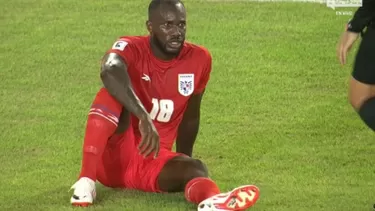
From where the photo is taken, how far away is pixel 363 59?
7074 mm

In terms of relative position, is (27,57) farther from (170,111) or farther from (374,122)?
(374,122)

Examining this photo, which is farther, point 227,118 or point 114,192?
point 227,118

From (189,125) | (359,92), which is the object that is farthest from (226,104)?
(359,92)

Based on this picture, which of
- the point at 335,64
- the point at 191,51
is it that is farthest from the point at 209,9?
the point at 191,51

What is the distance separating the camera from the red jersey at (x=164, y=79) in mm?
8156

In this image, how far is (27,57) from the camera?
1241 cm

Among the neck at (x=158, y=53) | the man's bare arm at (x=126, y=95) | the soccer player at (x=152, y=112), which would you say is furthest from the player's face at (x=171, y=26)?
the man's bare arm at (x=126, y=95)

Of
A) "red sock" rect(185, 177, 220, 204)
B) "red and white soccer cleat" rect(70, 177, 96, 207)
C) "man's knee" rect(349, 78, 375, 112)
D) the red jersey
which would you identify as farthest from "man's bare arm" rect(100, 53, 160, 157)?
"man's knee" rect(349, 78, 375, 112)

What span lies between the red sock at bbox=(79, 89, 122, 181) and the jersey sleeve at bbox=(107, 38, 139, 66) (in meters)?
0.32

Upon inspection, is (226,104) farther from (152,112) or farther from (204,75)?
(152,112)

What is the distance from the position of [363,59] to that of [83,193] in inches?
80.5

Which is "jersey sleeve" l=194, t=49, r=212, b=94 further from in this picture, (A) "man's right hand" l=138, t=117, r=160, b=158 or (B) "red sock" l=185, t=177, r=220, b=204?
(A) "man's right hand" l=138, t=117, r=160, b=158

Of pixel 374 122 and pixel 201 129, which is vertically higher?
pixel 374 122

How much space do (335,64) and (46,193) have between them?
4.76 meters
